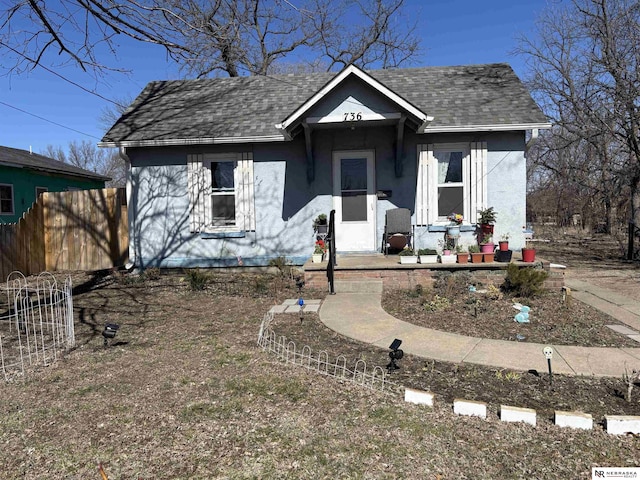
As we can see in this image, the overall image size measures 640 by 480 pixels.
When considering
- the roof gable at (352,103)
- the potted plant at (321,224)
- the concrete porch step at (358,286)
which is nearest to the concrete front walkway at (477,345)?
the concrete porch step at (358,286)

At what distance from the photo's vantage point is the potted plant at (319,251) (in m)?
9.36

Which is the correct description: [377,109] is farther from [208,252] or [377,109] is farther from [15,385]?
[15,385]

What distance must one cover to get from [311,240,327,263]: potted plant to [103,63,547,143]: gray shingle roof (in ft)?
9.52

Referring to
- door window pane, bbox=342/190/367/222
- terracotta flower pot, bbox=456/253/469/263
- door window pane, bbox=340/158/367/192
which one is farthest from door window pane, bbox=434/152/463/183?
terracotta flower pot, bbox=456/253/469/263

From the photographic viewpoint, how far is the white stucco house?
10.0 m

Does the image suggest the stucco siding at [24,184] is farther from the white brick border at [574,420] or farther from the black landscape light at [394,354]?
the white brick border at [574,420]

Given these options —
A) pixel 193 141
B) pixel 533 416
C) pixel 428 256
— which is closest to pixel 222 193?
pixel 193 141

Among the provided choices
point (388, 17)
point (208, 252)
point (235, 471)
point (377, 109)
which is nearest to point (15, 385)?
point (235, 471)

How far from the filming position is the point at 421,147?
33.5 ft

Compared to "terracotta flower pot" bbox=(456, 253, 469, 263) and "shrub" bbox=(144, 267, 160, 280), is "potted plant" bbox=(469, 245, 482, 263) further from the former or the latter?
"shrub" bbox=(144, 267, 160, 280)

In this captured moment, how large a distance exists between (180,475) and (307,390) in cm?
150

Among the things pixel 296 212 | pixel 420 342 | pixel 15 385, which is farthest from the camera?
pixel 296 212

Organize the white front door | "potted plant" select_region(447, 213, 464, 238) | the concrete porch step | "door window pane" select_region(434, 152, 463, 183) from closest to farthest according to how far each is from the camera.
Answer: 1. the concrete porch step
2. "potted plant" select_region(447, 213, 464, 238)
3. "door window pane" select_region(434, 152, 463, 183)
4. the white front door

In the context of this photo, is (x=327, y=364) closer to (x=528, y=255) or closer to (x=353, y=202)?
(x=528, y=255)
